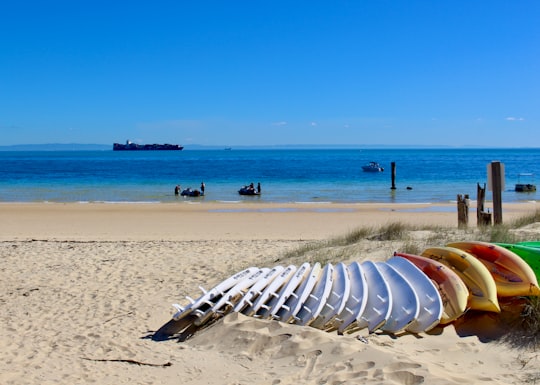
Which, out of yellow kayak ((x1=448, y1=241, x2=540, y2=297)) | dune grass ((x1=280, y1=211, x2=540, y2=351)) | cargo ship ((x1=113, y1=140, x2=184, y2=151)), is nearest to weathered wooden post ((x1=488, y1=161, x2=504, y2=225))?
dune grass ((x1=280, y1=211, x2=540, y2=351))

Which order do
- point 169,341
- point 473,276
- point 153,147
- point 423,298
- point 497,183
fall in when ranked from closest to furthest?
point 423,298
point 169,341
point 473,276
point 497,183
point 153,147

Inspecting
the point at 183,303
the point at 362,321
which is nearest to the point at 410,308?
the point at 362,321

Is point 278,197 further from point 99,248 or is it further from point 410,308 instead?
point 410,308

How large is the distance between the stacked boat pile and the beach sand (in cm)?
19

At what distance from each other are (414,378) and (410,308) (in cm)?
157

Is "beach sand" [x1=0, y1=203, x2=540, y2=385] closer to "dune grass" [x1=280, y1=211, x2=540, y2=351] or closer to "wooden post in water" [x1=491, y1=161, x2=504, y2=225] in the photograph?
"dune grass" [x1=280, y1=211, x2=540, y2=351]

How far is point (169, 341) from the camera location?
6332mm

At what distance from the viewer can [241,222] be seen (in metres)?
19.0

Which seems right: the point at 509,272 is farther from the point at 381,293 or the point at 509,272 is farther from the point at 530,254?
the point at 381,293

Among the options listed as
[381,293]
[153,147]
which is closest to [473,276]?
[381,293]

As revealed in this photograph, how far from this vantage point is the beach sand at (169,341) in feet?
16.5

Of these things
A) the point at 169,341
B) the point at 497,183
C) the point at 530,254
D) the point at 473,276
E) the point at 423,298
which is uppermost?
the point at 497,183

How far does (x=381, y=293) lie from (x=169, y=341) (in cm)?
238

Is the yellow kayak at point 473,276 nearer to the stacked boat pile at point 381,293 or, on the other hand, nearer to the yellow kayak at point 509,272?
the stacked boat pile at point 381,293
